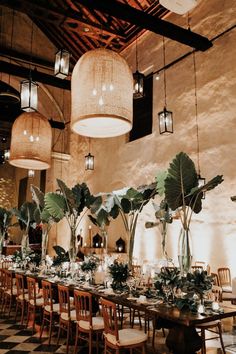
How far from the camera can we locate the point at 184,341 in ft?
10.8

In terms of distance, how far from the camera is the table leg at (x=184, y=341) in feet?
10.8

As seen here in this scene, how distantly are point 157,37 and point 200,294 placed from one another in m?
8.67

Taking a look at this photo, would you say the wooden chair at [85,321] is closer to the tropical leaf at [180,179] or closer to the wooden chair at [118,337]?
the wooden chair at [118,337]

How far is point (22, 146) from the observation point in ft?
15.4

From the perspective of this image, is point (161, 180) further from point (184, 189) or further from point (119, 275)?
point (119, 275)

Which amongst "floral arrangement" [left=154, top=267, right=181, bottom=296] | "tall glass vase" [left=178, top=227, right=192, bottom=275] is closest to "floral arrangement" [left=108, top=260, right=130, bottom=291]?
"floral arrangement" [left=154, top=267, right=181, bottom=296]

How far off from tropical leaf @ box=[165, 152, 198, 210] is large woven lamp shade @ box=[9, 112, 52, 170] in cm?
188

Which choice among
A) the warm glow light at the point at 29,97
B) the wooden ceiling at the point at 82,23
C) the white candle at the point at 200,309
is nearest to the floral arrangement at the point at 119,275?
the white candle at the point at 200,309

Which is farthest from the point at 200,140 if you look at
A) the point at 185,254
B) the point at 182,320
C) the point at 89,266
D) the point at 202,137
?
the point at 182,320

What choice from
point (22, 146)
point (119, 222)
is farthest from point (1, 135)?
point (22, 146)

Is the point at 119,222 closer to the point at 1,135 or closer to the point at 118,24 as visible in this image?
the point at 118,24

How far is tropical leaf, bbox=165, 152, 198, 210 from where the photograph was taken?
3.73m

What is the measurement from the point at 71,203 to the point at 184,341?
3.01 m

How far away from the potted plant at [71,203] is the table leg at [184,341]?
2716 mm
